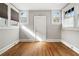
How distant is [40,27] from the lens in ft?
31.0

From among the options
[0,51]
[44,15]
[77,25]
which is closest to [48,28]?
[44,15]

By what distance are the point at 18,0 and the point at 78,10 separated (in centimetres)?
285

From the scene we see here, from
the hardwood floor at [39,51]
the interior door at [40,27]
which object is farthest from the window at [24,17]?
the hardwood floor at [39,51]

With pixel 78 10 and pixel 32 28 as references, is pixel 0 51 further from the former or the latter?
pixel 32 28

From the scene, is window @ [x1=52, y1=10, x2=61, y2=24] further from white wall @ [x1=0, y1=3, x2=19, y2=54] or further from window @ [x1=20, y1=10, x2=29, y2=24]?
white wall @ [x1=0, y1=3, x2=19, y2=54]

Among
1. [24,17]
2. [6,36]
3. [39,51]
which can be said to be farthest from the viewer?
[24,17]

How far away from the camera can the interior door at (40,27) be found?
9.38 metres

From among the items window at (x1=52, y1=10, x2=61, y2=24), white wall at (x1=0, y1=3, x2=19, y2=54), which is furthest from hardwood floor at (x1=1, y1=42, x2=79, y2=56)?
window at (x1=52, y1=10, x2=61, y2=24)

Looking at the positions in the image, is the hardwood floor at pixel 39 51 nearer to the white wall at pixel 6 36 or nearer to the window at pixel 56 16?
the white wall at pixel 6 36

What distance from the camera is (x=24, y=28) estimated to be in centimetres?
936

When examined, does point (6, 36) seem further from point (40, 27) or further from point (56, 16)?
point (56, 16)

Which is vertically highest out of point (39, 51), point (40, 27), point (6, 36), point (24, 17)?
point (24, 17)

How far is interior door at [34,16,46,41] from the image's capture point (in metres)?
9.38

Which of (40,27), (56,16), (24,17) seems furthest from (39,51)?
(56,16)
